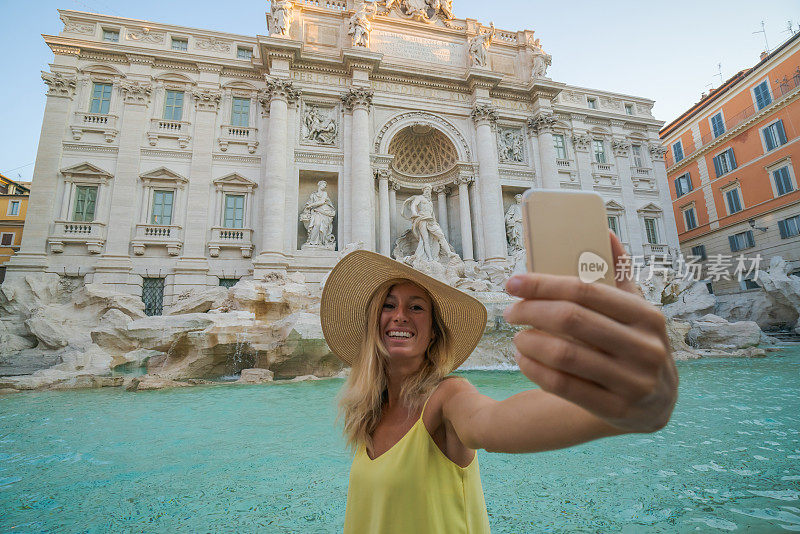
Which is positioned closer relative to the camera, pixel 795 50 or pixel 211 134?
pixel 211 134

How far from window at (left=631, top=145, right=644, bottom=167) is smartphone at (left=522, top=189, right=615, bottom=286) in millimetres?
24360

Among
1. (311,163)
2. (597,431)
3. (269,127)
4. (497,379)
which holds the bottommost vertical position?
(497,379)

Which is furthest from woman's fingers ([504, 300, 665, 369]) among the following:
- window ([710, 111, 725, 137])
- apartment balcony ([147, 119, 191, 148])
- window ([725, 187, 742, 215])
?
window ([710, 111, 725, 137])

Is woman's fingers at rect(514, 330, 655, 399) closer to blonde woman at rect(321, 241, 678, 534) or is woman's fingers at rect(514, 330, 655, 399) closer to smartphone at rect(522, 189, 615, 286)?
blonde woman at rect(321, 241, 678, 534)

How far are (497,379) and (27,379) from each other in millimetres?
8059

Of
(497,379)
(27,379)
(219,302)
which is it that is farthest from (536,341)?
(219,302)

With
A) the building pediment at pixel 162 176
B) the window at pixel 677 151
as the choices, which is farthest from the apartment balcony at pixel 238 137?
the window at pixel 677 151

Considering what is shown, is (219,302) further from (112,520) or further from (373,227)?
(112,520)

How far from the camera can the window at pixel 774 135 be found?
17875mm

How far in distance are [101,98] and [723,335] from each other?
23.4m

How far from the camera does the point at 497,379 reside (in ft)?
23.2

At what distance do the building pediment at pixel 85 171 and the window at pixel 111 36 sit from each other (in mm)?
5407

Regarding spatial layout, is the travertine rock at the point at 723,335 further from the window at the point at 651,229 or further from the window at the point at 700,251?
the window at the point at 700,251

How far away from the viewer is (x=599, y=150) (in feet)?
66.8
